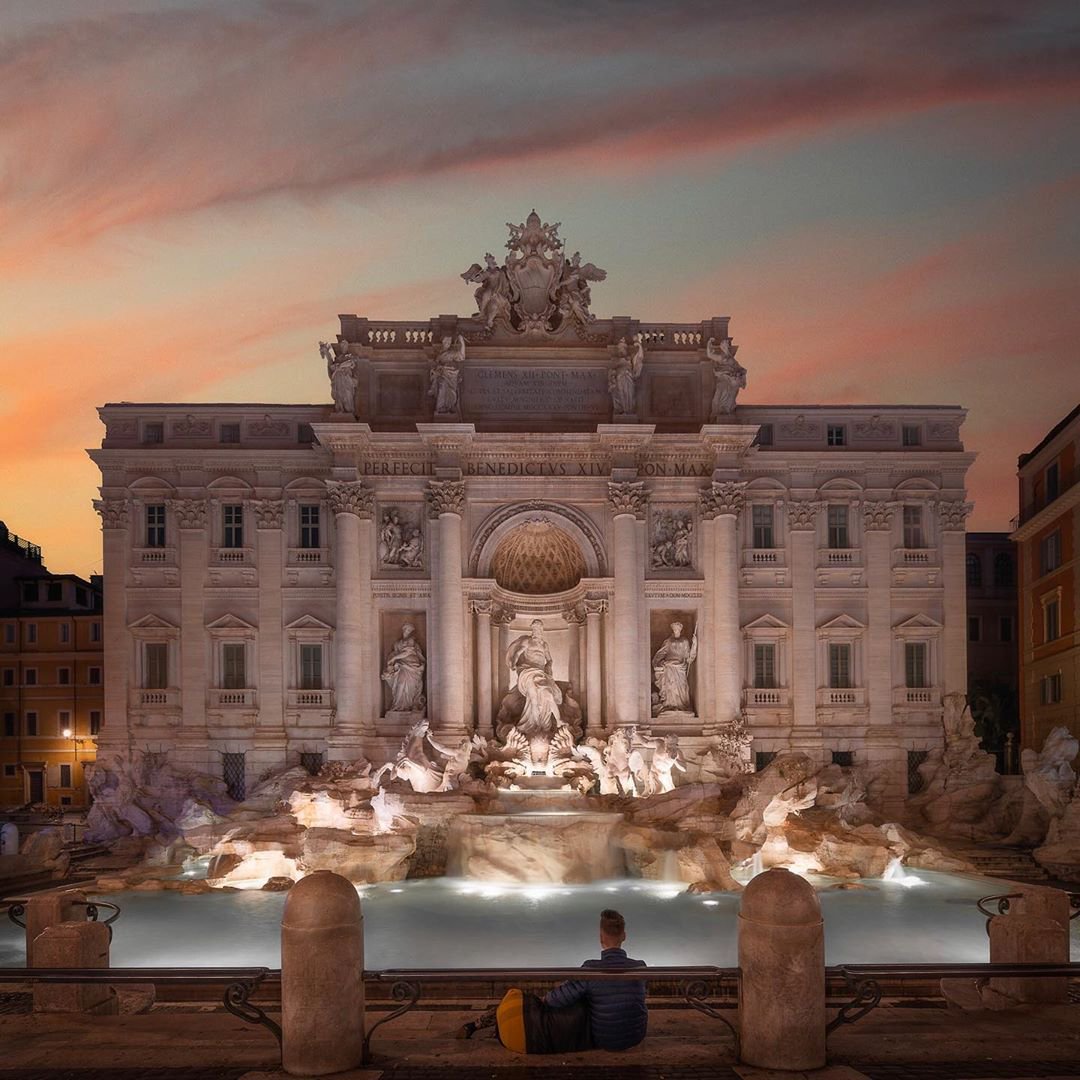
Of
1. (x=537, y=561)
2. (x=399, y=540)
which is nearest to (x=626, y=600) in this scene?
(x=537, y=561)

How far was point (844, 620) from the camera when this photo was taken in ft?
118

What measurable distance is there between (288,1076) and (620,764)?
22.4m

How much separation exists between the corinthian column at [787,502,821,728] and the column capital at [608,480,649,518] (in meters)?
5.29

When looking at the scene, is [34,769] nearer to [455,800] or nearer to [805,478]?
[455,800]

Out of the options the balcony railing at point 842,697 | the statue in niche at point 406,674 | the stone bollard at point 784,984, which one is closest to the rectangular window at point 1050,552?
the balcony railing at point 842,697

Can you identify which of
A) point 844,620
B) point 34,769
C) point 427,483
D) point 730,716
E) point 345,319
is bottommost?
point 34,769

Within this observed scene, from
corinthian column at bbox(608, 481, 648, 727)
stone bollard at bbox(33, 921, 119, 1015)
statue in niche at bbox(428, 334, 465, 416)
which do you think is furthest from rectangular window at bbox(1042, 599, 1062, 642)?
stone bollard at bbox(33, 921, 119, 1015)

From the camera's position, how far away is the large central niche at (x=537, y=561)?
3612 centimetres

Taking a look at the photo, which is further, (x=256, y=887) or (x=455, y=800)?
(x=455, y=800)

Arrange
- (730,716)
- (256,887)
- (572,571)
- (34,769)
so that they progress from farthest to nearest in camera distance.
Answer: (34,769)
(572,571)
(730,716)
(256,887)

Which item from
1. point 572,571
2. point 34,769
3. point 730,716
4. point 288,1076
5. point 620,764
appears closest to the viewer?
point 288,1076

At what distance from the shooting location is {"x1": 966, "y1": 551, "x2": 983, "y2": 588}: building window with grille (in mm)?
52156

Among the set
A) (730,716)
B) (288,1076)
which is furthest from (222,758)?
(288,1076)

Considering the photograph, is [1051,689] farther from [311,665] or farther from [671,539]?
[311,665]
